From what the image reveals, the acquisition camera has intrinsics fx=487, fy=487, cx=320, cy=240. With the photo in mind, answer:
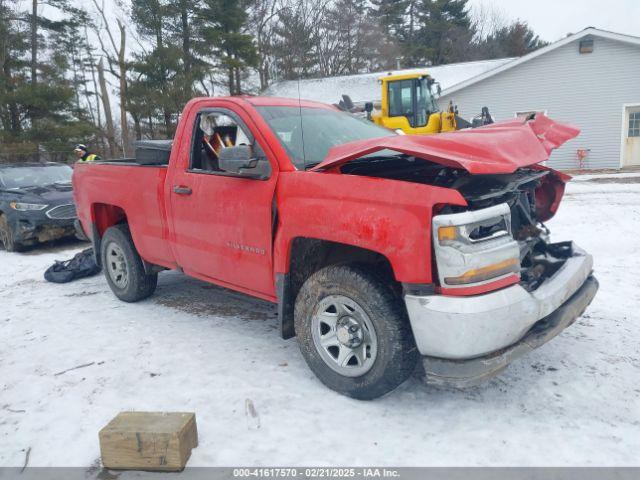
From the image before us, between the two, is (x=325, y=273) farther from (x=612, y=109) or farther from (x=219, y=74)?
(x=219, y=74)

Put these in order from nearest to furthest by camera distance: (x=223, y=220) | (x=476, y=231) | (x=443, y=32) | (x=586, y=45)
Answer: (x=476, y=231) → (x=223, y=220) → (x=586, y=45) → (x=443, y=32)

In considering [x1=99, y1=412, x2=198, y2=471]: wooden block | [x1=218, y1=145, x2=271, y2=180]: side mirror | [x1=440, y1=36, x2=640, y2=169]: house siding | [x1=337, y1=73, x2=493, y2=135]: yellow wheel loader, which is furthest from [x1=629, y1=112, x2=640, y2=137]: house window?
[x1=99, y1=412, x2=198, y2=471]: wooden block

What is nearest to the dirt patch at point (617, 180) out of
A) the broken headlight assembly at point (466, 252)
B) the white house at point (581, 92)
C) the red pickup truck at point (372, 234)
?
the white house at point (581, 92)

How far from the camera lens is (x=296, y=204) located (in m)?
3.22

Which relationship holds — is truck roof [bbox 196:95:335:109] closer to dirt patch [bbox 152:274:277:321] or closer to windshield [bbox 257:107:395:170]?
windshield [bbox 257:107:395:170]

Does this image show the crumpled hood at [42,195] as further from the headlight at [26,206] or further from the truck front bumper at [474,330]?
the truck front bumper at [474,330]

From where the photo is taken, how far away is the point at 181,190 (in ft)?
13.7

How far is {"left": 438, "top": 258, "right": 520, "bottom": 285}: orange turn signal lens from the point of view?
262 cm

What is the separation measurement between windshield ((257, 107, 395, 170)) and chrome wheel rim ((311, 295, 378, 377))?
1026mm

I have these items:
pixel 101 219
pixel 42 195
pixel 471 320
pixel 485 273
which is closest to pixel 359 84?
pixel 42 195

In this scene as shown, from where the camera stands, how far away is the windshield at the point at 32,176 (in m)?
9.25

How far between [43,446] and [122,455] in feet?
2.03

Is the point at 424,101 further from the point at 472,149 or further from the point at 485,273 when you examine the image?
the point at 485,273

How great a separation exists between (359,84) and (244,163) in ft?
80.4
